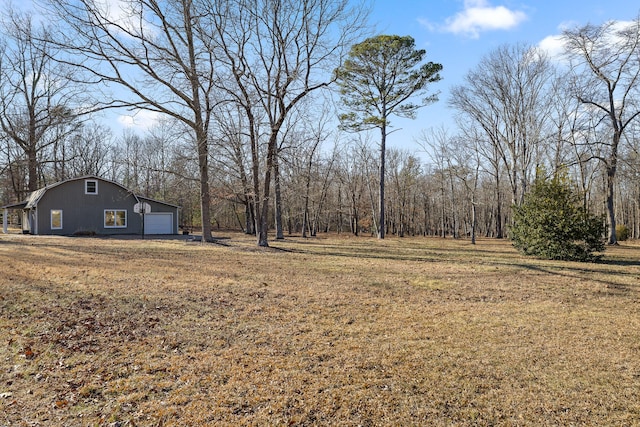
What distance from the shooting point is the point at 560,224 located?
41.3 ft

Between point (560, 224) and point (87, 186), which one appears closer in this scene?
point (560, 224)

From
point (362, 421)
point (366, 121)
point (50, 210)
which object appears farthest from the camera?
point (50, 210)

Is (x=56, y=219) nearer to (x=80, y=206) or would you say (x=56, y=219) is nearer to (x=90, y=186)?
(x=80, y=206)

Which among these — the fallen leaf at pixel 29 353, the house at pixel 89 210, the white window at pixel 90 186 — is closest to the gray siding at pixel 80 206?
the house at pixel 89 210

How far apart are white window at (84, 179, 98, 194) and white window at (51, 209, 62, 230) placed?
200 cm

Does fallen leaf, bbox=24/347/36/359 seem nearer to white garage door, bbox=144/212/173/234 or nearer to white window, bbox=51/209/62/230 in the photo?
white window, bbox=51/209/62/230

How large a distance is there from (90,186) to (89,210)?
62.2 inches

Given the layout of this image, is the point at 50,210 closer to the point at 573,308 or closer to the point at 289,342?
the point at 289,342

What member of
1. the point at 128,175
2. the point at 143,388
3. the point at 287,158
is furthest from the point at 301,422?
the point at 128,175

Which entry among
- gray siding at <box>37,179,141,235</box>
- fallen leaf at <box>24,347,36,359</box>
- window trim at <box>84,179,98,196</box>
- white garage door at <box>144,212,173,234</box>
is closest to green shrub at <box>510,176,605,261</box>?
fallen leaf at <box>24,347,36,359</box>

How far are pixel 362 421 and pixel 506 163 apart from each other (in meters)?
26.5

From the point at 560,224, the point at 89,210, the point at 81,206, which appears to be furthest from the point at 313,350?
the point at 81,206

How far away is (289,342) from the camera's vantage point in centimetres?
483

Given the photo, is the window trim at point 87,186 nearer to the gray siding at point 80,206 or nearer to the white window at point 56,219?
the gray siding at point 80,206
